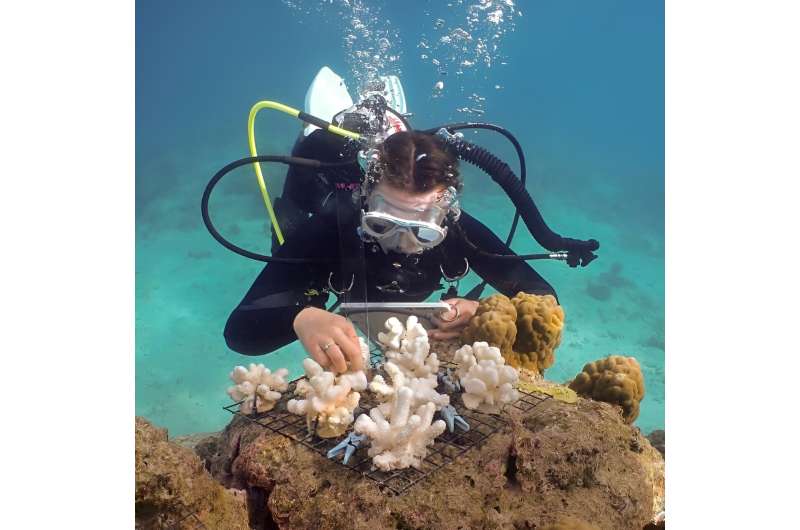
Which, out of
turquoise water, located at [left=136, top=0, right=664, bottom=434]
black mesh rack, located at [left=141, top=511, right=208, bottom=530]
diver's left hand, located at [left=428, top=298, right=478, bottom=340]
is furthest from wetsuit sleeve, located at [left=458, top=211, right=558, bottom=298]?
black mesh rack, located at [left=141, top=511, right=208, bottom=530]

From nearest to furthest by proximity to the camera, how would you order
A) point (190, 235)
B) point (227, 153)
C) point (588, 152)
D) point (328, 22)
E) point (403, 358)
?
point (403, 358)
point (328, 22)
point (190, 235)
point (227, 153)
point (588, 152)

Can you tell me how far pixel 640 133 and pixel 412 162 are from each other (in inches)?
1750

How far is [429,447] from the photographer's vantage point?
2041 millimetres

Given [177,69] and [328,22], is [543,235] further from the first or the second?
[177,69]

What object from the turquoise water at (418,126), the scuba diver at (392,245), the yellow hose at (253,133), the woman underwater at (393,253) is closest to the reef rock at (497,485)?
the woman underwater at (393,253)

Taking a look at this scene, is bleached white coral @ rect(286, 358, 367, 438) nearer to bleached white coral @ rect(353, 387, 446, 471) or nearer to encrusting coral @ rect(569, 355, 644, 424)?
bleached white coral @ rect(353, 387, 446, 471)

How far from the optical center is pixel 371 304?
353 cm

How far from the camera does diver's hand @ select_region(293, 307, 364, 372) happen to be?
2480mm

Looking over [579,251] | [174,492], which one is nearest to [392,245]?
[579,251]

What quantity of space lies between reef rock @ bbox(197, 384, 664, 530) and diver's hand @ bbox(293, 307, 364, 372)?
502 millimetres

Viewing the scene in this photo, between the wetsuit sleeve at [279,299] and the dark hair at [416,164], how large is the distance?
0.81 meters

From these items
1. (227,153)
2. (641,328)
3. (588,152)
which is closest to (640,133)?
(588,152)

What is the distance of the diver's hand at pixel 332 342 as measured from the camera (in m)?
2.48

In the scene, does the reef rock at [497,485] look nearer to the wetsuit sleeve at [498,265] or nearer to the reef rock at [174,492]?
the reef rock at [174,492]
